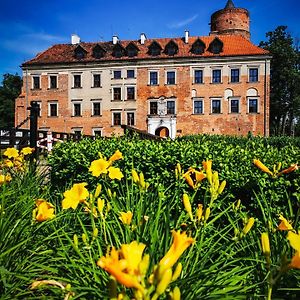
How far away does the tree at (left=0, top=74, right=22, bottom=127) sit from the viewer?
5391 centimetres

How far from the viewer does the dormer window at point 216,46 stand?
31.2 meters

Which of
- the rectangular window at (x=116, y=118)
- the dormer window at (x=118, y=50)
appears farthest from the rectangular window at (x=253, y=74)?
the rectangular window at (x=116, y=118)

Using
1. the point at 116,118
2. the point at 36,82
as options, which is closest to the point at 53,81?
the point at 36,82

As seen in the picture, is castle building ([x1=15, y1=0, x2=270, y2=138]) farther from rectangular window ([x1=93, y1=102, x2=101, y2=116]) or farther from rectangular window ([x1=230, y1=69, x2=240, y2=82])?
rectangular window ([x1=93, y1=102, x2=101, y2=116])

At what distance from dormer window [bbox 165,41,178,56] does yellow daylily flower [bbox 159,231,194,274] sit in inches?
1277

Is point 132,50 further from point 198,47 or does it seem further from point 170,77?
point 198,47

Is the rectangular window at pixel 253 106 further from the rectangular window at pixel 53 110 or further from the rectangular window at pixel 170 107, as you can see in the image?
the rectangular window at pixel 53 110

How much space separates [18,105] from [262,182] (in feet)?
112

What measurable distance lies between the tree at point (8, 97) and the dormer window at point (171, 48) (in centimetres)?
3239

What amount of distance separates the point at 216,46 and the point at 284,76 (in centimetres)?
1261

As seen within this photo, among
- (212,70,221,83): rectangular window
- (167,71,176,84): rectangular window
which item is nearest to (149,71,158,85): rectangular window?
(167,71,176,84): rectangular window

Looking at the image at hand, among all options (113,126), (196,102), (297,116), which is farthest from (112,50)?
(297,116)

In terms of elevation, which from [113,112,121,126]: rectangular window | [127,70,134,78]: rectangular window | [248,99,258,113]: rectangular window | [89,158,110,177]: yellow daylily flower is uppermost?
[127,70,134,78]: rectangular window

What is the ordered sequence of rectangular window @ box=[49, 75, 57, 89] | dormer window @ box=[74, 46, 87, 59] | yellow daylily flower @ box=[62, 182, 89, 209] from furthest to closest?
rectangular window @ box=[49, 75, 57, 89] < dormer window @ box=[74, 46, 87, 59] < yellow daylily flower @ box=[62, 182, 89, 209]
